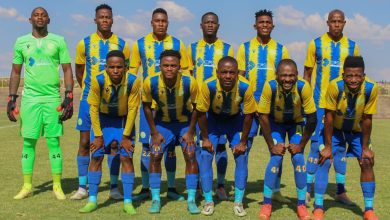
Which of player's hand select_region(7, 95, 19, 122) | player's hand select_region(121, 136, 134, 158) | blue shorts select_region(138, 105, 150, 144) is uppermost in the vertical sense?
player's hand select_region(7, 95, 19, 122)

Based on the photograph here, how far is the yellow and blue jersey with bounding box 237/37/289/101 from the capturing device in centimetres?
634

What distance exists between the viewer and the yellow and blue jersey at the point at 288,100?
534 cm

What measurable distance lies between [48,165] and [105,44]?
151 inches

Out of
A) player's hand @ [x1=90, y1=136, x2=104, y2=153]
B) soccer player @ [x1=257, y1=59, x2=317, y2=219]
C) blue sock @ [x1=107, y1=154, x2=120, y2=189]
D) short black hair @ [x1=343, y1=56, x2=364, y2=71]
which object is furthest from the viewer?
blue sock @ [x1=107, y1=154, x2=120, y2=189]

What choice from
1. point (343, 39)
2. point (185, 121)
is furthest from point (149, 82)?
point (343, 39)

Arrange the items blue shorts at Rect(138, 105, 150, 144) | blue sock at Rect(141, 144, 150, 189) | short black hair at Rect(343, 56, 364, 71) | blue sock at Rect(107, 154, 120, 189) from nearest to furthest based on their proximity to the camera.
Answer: short black hair at Rect(343, 56, 364, 71), blue shorts at Rect(138, 105, 150, 144), blue sock at Rect(141, 144, 150, 189), blue sock at Rect(107, 154, 120, 189)

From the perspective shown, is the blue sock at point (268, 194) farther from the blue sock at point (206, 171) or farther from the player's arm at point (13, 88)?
the player's arm at point (13, 88)

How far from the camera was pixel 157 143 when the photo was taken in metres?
5.73

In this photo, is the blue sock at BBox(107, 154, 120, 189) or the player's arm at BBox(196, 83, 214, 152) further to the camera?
the blue sock at BBox(107, 154, 120, 189)

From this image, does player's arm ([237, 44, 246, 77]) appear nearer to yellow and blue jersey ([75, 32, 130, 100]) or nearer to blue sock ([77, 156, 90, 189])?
yellow and blue jersey ([75, 32, 130, 100])

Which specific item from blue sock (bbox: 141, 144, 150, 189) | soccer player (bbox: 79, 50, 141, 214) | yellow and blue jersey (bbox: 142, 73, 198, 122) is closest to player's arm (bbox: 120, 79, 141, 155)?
soccer player (bbox: 79, 50, 141, 214)

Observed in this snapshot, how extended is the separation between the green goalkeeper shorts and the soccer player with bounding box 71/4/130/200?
346 millimetres

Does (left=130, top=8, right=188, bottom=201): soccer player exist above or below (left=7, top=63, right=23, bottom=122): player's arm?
above

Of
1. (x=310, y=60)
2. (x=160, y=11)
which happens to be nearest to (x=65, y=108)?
(x=160, y=11)
